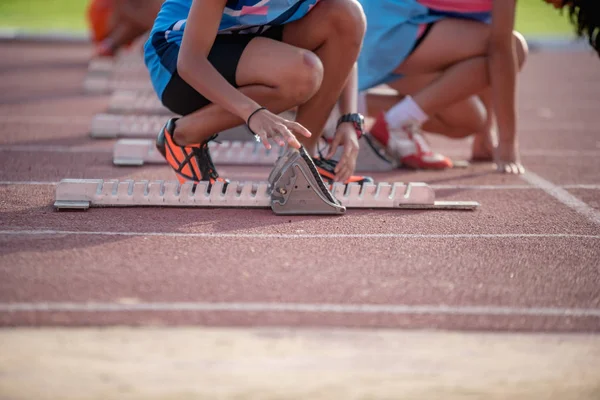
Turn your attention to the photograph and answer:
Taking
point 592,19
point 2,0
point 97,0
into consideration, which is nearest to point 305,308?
point 592,19

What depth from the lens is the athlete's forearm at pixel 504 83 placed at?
452 cm

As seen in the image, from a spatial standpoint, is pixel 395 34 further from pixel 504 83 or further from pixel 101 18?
pixel 101 18

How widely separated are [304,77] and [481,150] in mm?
1975

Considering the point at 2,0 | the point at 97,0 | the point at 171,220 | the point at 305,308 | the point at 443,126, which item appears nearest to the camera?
the point at 305,308

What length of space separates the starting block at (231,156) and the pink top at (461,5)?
0.83m

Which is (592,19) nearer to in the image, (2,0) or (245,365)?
(245,365)

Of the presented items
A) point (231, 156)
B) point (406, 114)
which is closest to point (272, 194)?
point (231, 156)

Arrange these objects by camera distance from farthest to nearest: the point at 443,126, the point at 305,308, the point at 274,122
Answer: the point at 443,126 < the point at 274,122 < the point at 305,308

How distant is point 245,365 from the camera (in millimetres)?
2129

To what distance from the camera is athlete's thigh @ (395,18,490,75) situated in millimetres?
4660

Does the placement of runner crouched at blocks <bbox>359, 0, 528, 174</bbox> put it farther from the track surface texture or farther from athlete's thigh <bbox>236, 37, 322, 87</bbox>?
athlete's thigh <bbox>236, 37, 322, 87</bbox>

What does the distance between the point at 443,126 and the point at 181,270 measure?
2.67 meters

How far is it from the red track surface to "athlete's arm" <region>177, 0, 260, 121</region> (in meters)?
0.47

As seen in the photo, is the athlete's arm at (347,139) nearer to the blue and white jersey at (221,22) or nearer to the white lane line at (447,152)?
the blue and white jersey at (221,22)
